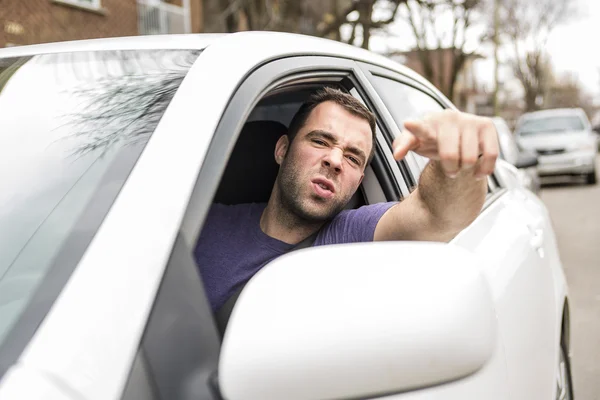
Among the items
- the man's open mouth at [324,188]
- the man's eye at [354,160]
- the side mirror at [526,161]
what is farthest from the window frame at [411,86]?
the side mirror at [526,161]

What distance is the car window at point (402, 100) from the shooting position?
256 centimetres

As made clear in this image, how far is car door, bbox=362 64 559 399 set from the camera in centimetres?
182

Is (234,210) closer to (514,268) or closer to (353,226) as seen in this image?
(353,226)

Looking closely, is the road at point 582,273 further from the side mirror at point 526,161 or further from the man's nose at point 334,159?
the man's nose at point 334,159

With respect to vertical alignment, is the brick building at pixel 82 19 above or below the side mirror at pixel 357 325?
below

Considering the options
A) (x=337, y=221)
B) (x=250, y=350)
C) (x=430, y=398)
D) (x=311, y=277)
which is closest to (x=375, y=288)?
(x=311, y=277)

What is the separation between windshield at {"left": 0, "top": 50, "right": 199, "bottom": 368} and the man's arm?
1.64ft

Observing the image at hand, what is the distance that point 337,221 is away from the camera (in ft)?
7.43

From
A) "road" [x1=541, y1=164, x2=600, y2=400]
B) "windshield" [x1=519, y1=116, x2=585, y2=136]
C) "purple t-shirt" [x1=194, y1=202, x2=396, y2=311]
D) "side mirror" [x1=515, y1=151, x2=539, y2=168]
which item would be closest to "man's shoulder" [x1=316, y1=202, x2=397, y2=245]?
"purple t-shirt" [x1=194, y1=202, x2=396, y2=311]

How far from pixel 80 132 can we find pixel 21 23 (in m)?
11.8

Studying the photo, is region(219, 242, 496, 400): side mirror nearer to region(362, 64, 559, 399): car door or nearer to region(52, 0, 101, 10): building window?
region(362, 64, 559, 399): car door

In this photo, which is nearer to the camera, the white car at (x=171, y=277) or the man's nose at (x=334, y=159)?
the white car at (x=171, y=277)

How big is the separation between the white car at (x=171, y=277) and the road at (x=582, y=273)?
278cm

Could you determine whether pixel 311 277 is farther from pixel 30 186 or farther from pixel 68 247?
pixel 30 186
